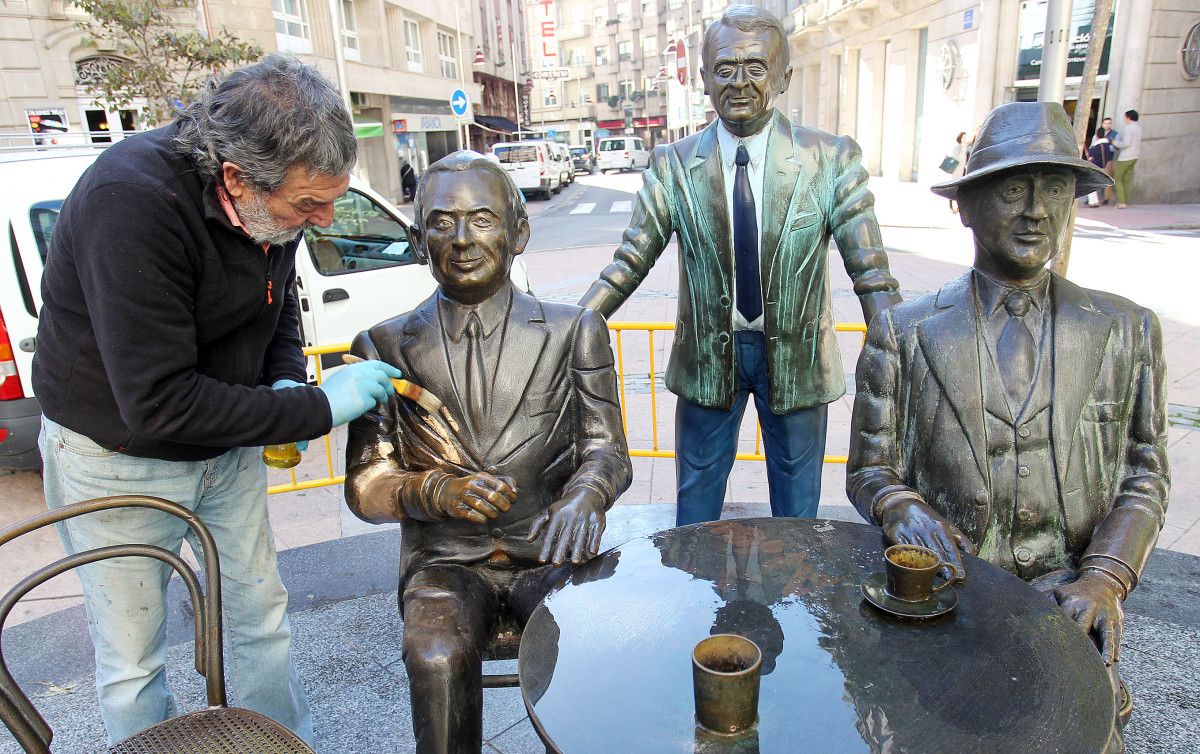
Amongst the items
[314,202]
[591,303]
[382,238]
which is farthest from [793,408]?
[382,238]

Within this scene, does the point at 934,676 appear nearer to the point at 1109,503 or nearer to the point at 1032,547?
the point at 1032,547

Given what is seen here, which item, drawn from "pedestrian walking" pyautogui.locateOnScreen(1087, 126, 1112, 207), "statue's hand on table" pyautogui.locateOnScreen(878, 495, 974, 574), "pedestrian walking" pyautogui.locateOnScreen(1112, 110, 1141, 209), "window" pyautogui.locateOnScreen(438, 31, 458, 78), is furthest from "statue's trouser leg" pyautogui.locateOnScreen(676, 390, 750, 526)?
"window" pyautogui.locateOnScreen(438, 31, 458, 78)

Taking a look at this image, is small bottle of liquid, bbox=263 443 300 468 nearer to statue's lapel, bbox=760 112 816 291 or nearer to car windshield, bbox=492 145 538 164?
statue's lapel, bbox=760 112 816 291

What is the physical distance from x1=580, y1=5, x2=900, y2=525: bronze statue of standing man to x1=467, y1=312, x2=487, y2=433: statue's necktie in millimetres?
532

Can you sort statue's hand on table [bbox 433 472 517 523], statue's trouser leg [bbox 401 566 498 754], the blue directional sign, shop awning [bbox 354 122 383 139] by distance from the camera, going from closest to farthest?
statue's trouser leg [bbox 401 566 498 754], statue's hand on table [bbox 433 472 517 523], the blue directional sign, shop awning [bbox 354 122 383 139]

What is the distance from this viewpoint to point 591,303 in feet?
8.40

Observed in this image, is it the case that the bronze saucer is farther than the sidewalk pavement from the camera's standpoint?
No

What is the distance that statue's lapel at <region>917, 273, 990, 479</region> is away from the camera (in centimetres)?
185

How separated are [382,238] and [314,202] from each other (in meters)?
4.48

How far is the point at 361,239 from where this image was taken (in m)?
6.14

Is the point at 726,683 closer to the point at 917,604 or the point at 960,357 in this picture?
the point at 917,604

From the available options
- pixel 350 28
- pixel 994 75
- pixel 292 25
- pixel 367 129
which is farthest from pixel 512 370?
pixel 350 28

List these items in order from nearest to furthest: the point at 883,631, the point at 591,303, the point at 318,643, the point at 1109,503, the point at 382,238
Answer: the point at 883,631
the point at 1109,503
the point at 591,303
the point at 318,643
the point at 382,238

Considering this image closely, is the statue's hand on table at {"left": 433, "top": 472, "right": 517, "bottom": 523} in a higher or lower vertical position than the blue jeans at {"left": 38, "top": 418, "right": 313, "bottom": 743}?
higher
